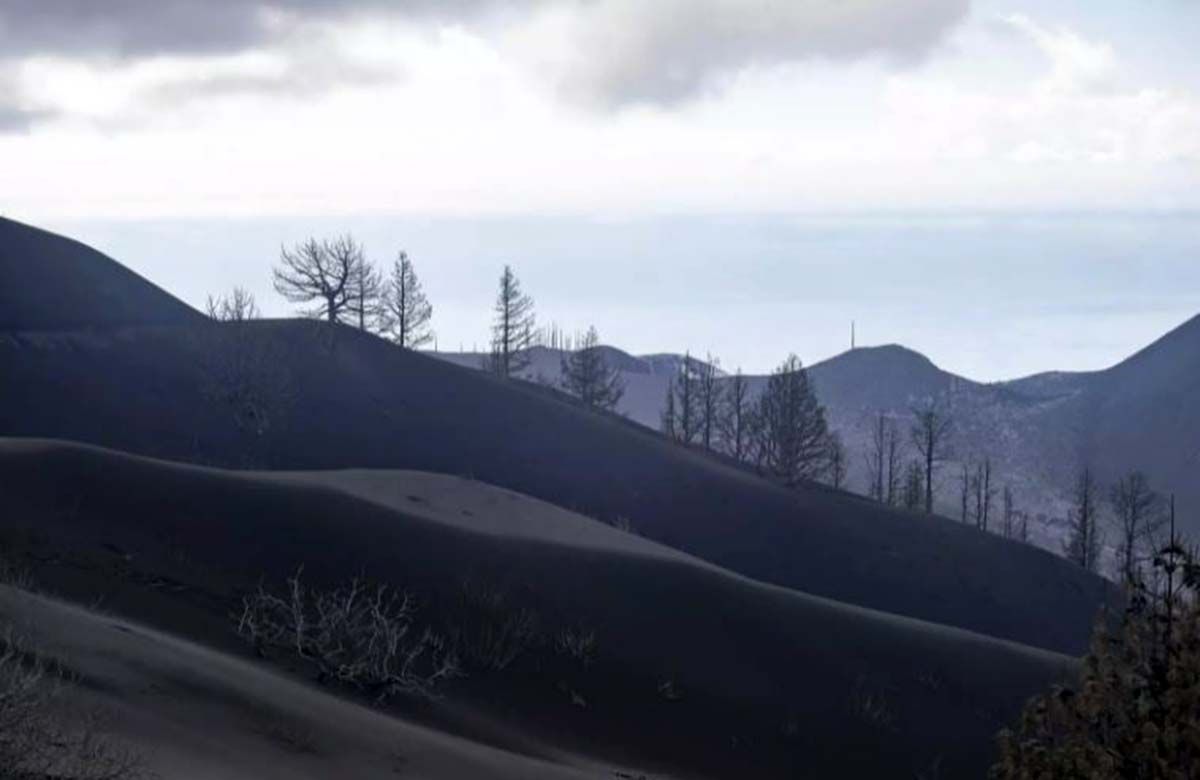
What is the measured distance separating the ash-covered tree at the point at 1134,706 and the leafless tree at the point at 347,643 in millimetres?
18556

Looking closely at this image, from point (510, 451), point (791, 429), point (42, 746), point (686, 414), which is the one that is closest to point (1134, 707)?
point (42, 746)

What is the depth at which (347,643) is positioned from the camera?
30641 millimetres

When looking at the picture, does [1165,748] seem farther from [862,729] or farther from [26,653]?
[862,729]

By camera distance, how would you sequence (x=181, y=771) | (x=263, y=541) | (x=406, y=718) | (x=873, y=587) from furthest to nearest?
1. (x=873, y=587)
2. (x=263, y=541)
3. (x=406, y=718)
4. (x=181, y=771)

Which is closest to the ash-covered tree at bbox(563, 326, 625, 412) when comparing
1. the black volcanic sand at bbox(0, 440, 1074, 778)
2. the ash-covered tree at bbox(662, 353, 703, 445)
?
the ash-covered tree at bbox(662, 353, 703, 445)

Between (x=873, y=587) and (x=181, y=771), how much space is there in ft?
188

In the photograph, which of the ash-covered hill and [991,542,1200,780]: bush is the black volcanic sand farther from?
the ash-covered hill

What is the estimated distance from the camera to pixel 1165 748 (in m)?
11.8

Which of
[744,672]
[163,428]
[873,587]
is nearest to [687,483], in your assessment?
[873,587]

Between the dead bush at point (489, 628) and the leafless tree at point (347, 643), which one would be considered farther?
the dead bush at point (489, 628)

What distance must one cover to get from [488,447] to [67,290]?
20.8m

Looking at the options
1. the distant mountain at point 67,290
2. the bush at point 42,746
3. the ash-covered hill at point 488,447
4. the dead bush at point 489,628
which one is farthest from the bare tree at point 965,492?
the bush at point 42,746

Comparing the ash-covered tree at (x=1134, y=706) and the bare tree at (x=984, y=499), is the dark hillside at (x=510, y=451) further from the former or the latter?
the ash-covered tree at (x=1134, y=706)

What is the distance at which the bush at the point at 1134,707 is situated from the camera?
1173cm
